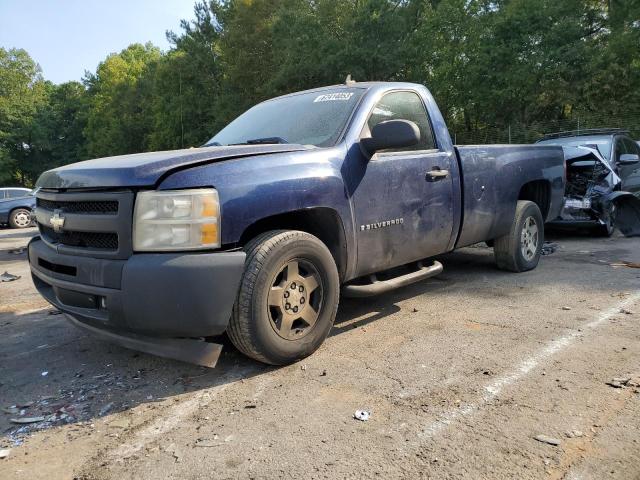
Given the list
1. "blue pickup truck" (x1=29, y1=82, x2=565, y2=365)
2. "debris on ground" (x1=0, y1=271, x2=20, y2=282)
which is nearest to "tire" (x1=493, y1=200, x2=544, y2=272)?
"blue pickup truck" (x1=29, y1=82, x2=565, y2=365)

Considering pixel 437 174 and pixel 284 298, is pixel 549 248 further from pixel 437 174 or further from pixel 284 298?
pixel 284 298

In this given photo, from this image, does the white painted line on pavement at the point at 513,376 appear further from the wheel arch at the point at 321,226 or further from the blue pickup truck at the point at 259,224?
the wheel arch at the point at 321,226

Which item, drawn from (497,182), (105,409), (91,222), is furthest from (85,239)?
(497,182)

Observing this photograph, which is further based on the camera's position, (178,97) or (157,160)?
(178,97)

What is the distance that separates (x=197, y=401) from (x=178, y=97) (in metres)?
39.6

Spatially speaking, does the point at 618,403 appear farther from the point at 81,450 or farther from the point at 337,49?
the point at 337,49

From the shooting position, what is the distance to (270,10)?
34.4 meters

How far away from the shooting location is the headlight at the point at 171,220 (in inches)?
108

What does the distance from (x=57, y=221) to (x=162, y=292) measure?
3.30 feet

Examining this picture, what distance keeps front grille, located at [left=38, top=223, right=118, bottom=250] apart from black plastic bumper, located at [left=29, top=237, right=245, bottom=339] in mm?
101

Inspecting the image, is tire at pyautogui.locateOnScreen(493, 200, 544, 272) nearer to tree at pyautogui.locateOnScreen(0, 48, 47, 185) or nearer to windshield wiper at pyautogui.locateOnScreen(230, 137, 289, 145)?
windshield wiper at pyautogui.locateOnScreen(230, 137, 289, 145)

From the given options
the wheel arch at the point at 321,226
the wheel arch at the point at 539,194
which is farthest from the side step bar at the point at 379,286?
the wheel arch at the point at 539,194

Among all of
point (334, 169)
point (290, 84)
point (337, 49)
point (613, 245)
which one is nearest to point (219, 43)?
point (290, 84)

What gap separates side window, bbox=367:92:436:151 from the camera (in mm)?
4074
